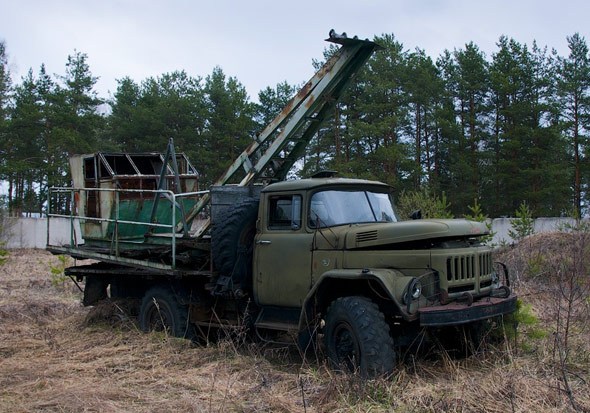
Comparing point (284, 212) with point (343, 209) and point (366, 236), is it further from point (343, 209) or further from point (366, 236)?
point (366, 236)

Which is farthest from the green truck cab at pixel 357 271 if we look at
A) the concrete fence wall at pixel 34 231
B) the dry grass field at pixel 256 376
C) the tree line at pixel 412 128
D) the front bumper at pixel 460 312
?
the concrete fence wall at pixel 34 231

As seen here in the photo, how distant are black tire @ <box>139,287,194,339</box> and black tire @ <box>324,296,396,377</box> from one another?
9.06ft

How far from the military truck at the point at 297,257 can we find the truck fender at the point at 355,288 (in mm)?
15

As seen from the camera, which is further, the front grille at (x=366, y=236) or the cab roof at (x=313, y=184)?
the cab roof at (x=313, y=184)

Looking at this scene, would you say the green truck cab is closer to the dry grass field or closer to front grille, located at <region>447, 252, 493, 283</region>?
front grille, located at <region>447, 252, 493, 283</region>

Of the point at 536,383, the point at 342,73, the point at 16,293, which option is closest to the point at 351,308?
the point at 536,383

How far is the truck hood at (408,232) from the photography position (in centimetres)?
628

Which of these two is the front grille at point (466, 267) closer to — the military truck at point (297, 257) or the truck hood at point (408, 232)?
the military truck at point (297, 257)

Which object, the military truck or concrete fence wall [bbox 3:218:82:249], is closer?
the military truck

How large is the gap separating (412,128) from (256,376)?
28.6 meters

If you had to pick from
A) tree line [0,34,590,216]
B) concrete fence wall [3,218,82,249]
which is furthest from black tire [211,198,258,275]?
concrete fence wall [3,218,82,249]

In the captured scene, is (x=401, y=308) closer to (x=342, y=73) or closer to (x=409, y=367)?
(x=409, y=367)

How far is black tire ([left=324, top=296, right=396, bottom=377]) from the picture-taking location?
19.4 ft

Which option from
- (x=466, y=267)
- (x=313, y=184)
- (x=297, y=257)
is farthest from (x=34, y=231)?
(x=466, y=267)
